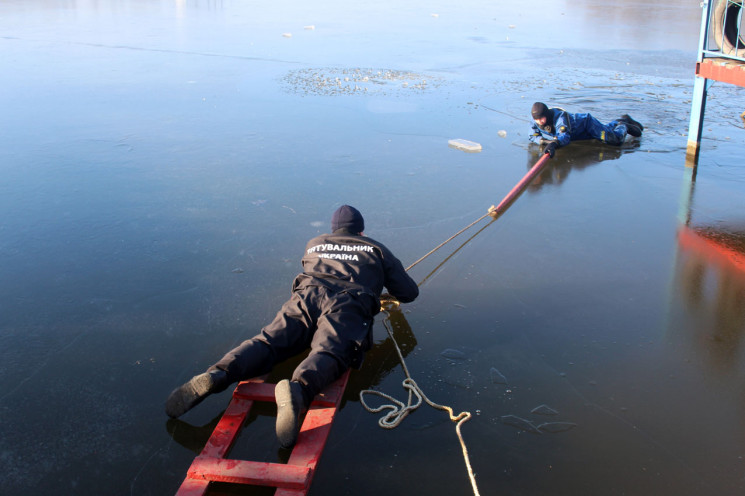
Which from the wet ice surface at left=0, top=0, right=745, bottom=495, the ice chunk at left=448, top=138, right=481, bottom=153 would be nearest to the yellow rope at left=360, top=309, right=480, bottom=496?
the wet ice surface at left=0, top=0, right=745, bottom=495

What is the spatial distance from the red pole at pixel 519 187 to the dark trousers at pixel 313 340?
2.36 m

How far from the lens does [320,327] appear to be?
329cm

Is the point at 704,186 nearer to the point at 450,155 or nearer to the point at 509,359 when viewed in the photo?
the point at 450,155

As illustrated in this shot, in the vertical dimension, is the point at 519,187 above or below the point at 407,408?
A: above

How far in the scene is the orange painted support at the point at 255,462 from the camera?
252 centimetres

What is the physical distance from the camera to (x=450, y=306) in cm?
402

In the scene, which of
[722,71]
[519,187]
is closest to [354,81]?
[519,187]

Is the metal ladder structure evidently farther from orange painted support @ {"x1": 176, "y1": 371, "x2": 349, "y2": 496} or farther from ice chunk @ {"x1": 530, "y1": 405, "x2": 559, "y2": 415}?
orange painted support @ {"x1": 176, "y1": 371, "x2": 349, "y2": 496}

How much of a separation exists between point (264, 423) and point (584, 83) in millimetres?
9198

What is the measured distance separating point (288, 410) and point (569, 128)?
5.66 metres

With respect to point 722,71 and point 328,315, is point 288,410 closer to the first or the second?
point 328,315

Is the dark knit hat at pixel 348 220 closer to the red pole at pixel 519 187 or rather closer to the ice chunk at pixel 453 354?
the ice chunk at pixel 453 354

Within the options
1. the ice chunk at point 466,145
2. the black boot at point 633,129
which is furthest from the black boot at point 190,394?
the black boot at point 633,129

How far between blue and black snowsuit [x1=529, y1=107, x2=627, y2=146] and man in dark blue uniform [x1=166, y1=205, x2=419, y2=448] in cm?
427
